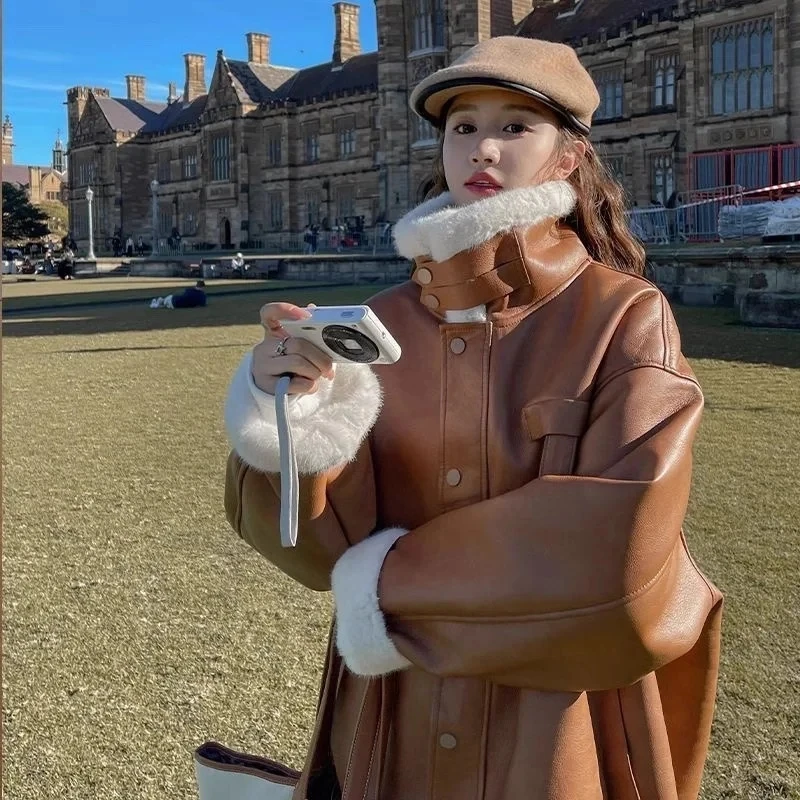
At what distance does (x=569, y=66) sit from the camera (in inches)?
70.1

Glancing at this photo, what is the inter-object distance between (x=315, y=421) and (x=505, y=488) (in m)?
0.36

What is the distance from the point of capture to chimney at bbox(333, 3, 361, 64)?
55969mm

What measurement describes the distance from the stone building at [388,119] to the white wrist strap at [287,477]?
2.51ft

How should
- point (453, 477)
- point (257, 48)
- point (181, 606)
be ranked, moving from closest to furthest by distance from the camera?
point (453, 477) → point (181, 606) → point (257, 48)

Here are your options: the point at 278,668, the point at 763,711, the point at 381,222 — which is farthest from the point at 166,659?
the point at 381,222

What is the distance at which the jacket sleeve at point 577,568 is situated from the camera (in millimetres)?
1443

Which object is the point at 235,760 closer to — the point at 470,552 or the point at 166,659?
the point at 470,552

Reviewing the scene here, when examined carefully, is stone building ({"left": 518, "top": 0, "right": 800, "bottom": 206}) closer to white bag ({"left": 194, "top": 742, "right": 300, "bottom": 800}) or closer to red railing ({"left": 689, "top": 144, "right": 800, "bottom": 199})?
red railing ({"left": 689, "top": 144, "right": 800, "bottom": 199})

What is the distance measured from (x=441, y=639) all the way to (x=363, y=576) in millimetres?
186

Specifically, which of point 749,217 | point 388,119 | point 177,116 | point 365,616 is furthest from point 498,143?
point 177,116

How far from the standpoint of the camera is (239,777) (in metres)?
2.21

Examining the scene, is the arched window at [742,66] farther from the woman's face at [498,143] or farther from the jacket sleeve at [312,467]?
the jacket sleeve at [312,467]

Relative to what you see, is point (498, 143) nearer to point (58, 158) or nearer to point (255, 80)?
point (255, 80)

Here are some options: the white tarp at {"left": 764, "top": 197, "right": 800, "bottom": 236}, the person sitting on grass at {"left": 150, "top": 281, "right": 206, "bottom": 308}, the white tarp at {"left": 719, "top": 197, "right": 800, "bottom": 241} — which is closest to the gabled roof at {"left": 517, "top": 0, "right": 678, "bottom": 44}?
the white tarp at {"left": 719, "top": 197, "right": 800, "bottom": 241}
